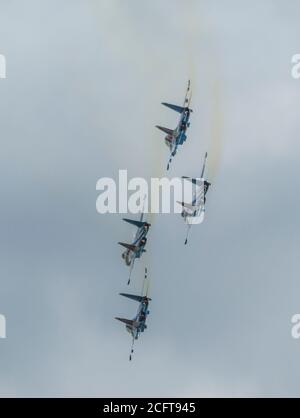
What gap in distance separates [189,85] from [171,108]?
131 inches

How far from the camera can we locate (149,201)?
7815 inches
